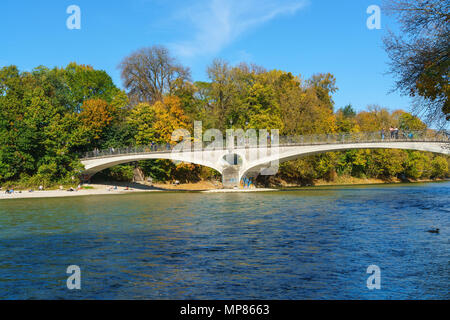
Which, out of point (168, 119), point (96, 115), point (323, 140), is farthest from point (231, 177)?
point (96, 115)

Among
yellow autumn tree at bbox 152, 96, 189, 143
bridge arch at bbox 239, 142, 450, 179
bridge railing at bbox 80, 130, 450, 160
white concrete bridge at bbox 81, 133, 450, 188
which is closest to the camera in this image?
bridge railing at bbox 80, 130, 450, 160

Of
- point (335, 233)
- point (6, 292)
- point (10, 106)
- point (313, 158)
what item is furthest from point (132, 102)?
point (6, 292)

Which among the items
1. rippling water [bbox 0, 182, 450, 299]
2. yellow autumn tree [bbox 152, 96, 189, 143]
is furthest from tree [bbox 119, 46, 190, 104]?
rippling water [bbox 0, 182, 450, 299]

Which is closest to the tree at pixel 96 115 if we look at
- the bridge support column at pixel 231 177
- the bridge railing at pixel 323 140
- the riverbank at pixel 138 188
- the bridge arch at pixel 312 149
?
the bridge railing at pixel 323 140

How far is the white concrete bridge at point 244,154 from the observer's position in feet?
151

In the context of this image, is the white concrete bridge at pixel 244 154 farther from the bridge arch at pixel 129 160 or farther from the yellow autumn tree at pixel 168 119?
the yellow autumn tree at pixel 168 119

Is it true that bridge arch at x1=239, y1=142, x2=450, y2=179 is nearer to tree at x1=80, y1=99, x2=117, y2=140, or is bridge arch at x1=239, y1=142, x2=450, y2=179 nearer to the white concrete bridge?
the white concrete bridge

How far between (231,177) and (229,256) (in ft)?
129

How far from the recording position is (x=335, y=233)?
17.5 meters

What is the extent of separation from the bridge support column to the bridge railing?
272 cm

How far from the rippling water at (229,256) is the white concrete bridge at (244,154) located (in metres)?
22.6

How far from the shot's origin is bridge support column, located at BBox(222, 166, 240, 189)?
5244 centimetres

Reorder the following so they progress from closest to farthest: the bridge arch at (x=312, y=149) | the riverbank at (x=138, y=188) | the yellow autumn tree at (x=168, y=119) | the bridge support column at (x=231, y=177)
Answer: the bridge arch at (x=312, y=149)
the riverbank at (x=138, y=188)
the bridge support column at (x=231, y=177)
the yellow autumn tree at (x=168, y=119)
